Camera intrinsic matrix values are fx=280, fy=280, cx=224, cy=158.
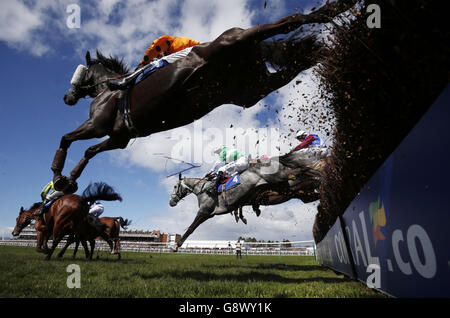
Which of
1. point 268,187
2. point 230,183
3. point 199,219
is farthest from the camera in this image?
point 199,219

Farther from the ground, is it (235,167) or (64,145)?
(235,167)

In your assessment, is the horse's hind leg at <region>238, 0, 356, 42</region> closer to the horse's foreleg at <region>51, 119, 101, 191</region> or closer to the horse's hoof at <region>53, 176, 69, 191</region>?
the horse's foreleg at <region>51, 119, 101, 191</region>

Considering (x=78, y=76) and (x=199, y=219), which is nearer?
(x=78, y=76)

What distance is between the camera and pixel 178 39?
174 inches

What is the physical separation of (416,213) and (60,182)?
4621 millimetres

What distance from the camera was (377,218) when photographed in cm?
239

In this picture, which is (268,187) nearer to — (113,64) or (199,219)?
(199,219)

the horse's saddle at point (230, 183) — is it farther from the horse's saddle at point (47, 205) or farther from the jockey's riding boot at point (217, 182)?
the horse's saddle at point (47, 205)

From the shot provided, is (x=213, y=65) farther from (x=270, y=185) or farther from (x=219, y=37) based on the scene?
(x=270, y=185)

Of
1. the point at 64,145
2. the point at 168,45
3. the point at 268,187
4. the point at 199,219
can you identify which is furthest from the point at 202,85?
the point at 199,219

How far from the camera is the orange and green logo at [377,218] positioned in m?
2.26

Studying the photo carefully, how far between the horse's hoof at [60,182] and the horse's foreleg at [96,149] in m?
0.14

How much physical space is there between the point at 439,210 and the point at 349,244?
266cm

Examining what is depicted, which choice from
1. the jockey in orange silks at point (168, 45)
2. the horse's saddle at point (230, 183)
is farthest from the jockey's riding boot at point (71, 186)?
the horse's saddle at point (230, 183)
